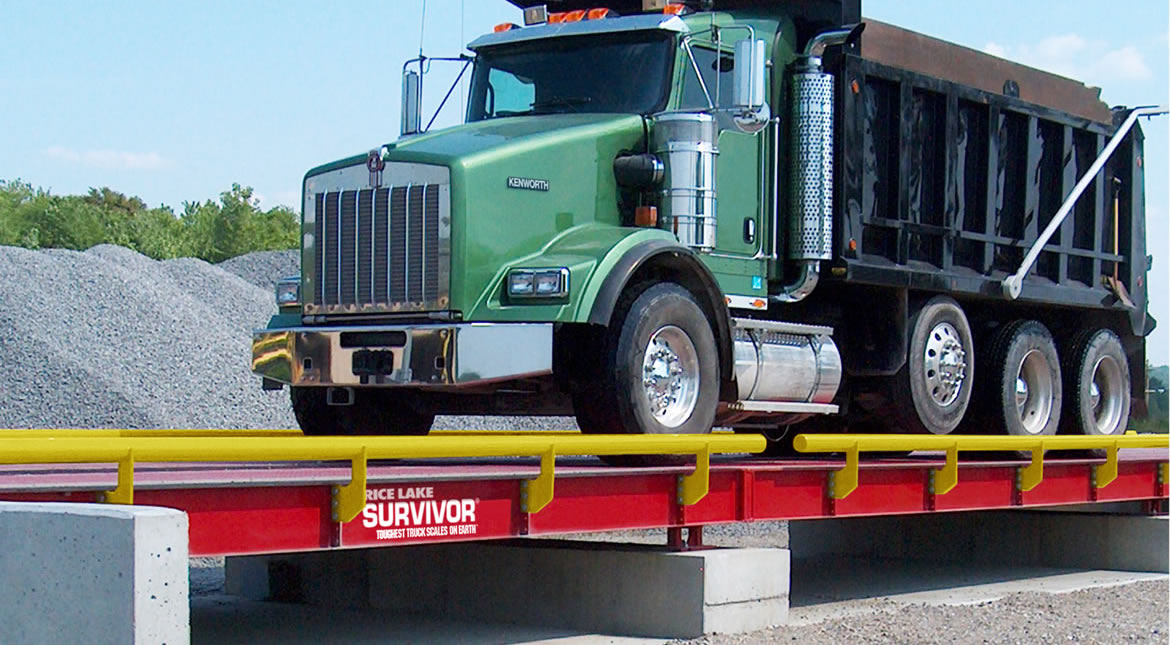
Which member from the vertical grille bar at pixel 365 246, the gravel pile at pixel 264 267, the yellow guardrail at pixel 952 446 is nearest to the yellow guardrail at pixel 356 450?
the yellow guardrail at pixel 952 446

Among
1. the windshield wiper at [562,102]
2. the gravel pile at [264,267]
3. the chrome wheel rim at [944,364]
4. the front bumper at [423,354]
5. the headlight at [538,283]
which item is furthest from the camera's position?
the gravel pile at [264,267]

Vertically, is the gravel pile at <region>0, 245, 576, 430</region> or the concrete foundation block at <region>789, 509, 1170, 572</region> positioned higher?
the gravel pile at <region>0, 245, 576, 430</region>

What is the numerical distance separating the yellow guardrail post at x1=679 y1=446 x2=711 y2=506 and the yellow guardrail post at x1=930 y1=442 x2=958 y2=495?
2458mm

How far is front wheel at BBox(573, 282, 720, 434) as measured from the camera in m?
9.34

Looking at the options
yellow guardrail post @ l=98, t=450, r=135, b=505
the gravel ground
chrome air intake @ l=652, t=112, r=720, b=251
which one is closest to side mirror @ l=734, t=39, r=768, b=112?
chrome air intake @ l=652, t=112, r=720, b=251

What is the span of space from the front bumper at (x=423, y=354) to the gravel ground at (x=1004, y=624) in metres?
1.79

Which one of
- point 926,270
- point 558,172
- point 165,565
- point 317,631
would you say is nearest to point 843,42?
point 926,270

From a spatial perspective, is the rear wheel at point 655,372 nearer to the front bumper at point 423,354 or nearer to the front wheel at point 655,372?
the front wheel at point 655,372

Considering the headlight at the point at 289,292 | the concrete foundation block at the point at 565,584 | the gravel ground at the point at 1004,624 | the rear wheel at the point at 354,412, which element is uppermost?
the headlight at the point at 289,292

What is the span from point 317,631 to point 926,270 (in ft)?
16.3

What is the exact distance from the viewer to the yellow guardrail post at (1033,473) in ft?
39.8

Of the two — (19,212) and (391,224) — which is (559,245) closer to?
(391,224)

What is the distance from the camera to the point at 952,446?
11070 millimetres

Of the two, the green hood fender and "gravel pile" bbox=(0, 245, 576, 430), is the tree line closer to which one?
"gravel pile" bbox=(0, 245, 576, 430)
